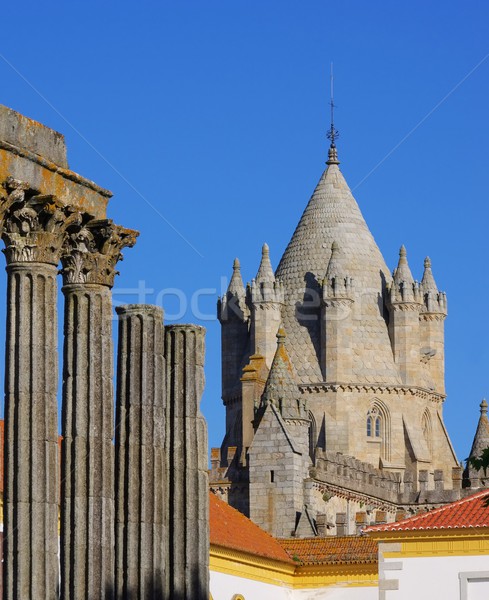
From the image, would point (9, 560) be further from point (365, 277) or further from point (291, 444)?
point (365, 277)

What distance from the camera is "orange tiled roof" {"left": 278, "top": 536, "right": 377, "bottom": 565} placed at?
49.9 m

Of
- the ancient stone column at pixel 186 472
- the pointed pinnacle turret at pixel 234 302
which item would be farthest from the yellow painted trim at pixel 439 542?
the pointed pinnacle turret at pixel 234 302

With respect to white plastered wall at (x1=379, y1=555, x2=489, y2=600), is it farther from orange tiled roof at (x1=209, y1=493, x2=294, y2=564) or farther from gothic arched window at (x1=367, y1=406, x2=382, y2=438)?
gothic arched window at (x1=367, y1=406, x2=382, y2=438)

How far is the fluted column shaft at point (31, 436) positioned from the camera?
2070cm

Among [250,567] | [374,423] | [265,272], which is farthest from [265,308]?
[250,567]

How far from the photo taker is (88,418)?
21703mm

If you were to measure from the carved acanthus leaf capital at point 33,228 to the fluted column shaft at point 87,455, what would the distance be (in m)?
0.93

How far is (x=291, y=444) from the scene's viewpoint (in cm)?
6241

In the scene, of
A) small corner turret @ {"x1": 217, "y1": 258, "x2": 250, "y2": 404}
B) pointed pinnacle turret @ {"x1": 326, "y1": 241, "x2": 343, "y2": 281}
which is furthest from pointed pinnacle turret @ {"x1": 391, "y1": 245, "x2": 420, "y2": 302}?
small corner turret @ {"x1": 217, "y1": 258, "x2": 250, "y2": 404}

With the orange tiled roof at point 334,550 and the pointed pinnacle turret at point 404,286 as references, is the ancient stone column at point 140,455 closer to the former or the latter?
the orange tiled roof at point 334,550

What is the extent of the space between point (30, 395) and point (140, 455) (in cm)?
222

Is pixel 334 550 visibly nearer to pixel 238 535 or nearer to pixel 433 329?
pixel 238 535

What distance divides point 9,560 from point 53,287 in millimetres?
Result: 2642

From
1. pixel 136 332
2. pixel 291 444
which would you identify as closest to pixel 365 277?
pixel 291 444
